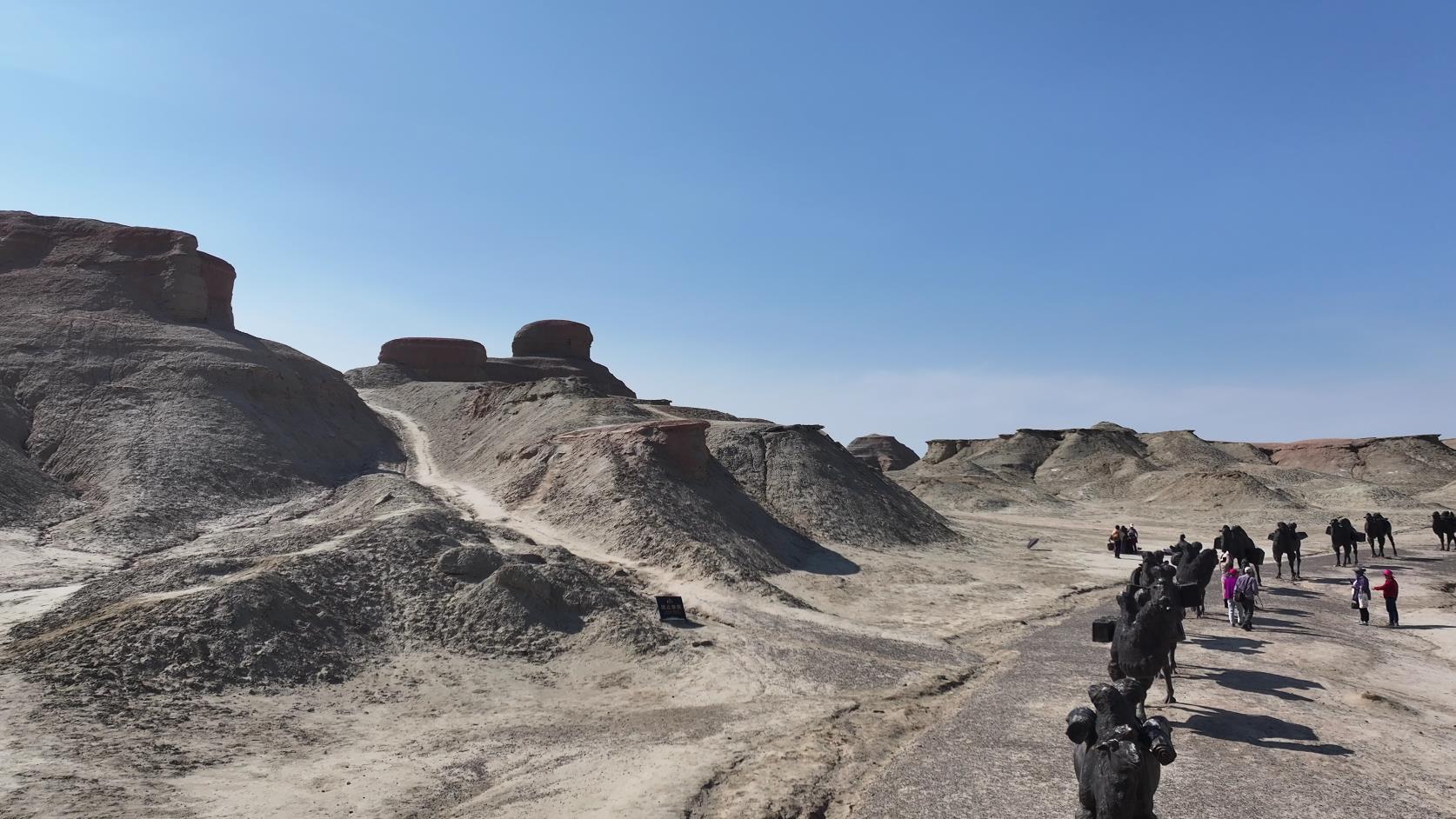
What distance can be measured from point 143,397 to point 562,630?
81.0ft

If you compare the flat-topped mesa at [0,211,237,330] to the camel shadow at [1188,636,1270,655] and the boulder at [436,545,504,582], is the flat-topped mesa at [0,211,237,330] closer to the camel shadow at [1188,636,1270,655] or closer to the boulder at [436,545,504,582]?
the boulder at [436,545,504,582]

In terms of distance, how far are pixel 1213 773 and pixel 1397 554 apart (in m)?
27.2

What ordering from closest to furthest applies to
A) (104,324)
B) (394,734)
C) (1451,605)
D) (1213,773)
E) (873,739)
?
(1213,773), (873,739), (394,734), (1451,605), (104,324)

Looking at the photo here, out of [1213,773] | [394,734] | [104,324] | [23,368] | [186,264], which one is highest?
[186,264]

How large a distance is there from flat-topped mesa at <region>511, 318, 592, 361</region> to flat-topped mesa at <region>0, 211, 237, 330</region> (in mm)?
36421

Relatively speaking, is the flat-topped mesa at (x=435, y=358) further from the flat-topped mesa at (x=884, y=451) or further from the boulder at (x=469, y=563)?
the boulder at (x=469, y=563)

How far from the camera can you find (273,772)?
363 inches

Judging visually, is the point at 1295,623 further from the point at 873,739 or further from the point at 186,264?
the point at 186,264

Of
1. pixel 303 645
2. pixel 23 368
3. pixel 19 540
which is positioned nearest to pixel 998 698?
pixel 303 645

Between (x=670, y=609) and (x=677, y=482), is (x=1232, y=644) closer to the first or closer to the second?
(x=670, y=609)

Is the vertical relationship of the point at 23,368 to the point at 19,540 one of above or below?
above

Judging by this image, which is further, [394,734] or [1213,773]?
[394,734]

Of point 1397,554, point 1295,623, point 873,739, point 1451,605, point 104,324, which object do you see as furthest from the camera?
point 104,324

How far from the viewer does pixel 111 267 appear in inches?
1531
